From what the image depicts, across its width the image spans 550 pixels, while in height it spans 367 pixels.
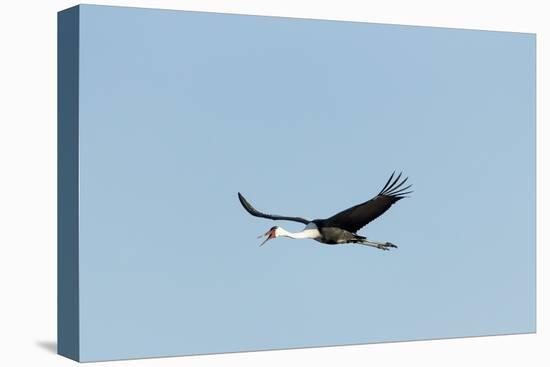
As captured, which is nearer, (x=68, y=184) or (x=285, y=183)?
(x=68, y=184)

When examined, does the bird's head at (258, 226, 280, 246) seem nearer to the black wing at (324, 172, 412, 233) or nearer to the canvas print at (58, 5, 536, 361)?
the canvas print at (58, 5, 536, 361)

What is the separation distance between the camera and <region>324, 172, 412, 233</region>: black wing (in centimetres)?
1274

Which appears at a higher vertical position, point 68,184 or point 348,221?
point 68,184

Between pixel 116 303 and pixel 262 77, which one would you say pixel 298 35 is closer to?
pixel 262 77

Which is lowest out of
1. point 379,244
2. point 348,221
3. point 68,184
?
point 379,244

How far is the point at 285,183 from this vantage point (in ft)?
41.1

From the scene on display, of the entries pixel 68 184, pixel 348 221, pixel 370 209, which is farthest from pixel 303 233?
pixel 68 184

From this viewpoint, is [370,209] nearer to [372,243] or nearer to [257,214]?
[372,243]

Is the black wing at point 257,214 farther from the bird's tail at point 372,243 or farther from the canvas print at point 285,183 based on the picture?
the bird's tail at point 372,243

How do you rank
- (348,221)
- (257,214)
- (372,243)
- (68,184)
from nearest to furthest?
(68,184) → (257,214) → (348,221) → (372,243)

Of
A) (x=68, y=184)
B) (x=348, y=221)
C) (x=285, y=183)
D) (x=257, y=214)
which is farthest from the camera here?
(x=348, y=221)

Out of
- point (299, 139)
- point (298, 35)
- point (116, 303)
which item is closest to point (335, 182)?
point (299, 139)

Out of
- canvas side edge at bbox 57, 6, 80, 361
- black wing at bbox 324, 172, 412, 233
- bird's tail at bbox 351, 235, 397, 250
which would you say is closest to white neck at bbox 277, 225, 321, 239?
black wing at bbox 324, 172, 412, 233

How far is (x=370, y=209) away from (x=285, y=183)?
0.83m
